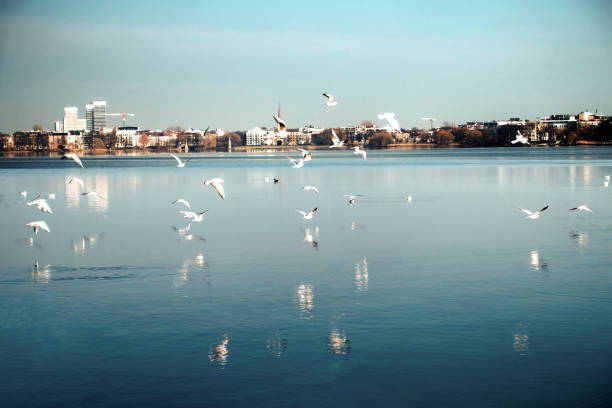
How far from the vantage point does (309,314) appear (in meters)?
10.6

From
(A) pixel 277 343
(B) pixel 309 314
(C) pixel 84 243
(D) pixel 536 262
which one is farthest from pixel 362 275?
(C) pixel 84 243

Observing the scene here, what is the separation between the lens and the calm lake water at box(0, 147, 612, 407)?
7.92 meters

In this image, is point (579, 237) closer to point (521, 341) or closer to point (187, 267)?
point (521, 341)

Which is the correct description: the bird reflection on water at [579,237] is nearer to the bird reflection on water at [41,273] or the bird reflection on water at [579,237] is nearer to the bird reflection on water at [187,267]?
the bird reflection on water at [187,267]

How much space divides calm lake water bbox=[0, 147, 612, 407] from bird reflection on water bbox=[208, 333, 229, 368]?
0.03m

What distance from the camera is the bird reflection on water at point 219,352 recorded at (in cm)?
866

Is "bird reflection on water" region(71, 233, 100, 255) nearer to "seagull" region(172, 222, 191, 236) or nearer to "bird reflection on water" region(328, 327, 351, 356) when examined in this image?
"seagull" region(172, 222, 191, 236)

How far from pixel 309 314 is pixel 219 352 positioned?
6.58 ft

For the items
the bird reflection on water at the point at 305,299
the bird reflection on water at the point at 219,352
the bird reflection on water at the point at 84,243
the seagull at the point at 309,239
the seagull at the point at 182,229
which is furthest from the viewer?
the seagull at the point at 182,229

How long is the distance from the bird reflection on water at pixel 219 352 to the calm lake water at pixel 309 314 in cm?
3

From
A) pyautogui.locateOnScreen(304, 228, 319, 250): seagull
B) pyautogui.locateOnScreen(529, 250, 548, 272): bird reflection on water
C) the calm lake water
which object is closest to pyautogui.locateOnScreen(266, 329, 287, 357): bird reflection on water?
the calm lake water

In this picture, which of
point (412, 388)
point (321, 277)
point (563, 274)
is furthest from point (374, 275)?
point (412, 388)

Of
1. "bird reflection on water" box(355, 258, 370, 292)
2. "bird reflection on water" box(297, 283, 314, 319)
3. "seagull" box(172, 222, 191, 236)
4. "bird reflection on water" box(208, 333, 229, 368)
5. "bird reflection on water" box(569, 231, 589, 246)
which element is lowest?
"bird reflection on water" box(208, 333, 229, 368)

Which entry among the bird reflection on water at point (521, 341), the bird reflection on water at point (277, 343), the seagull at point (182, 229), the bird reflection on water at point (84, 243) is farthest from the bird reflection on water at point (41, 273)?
the bird reflection on water at point (521, 341)
